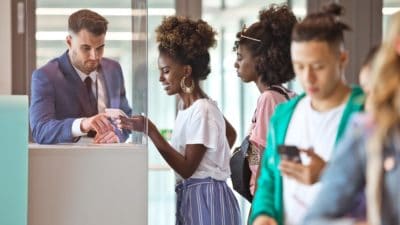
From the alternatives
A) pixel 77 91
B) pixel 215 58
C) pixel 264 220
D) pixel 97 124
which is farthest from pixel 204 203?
pixel 215 58

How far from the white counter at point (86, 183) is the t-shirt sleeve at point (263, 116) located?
1.42 ft

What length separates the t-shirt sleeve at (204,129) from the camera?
288cm

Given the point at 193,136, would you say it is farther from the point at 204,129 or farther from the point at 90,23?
the point at 90,23

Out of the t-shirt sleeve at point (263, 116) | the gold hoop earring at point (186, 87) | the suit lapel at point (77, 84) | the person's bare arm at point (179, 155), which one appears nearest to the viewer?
the t-shirt sleeve at point (263, 116)

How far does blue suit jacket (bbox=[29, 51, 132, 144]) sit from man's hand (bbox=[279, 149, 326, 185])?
50.5 inches

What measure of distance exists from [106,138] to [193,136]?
1.11 feet

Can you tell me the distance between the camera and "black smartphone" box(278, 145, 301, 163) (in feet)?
5.31

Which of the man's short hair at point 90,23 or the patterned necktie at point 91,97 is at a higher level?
the man's short hair at point 90,23

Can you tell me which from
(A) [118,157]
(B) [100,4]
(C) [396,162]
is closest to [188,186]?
(A) [118,157]

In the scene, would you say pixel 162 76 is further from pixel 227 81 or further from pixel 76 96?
pixel 227 81

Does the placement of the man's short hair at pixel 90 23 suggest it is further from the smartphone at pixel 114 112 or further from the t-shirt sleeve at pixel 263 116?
the t-shirt sleeve at pixel 263 116

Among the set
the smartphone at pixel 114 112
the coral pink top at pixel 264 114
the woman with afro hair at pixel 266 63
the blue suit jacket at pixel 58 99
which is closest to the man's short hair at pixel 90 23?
the blue suit jacket at pixel 58 99

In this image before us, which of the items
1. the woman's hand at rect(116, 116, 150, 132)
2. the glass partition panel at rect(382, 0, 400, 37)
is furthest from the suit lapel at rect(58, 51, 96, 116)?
the glass partition panel at rect(382, 0, 400, 37)

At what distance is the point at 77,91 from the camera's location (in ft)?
8.99
